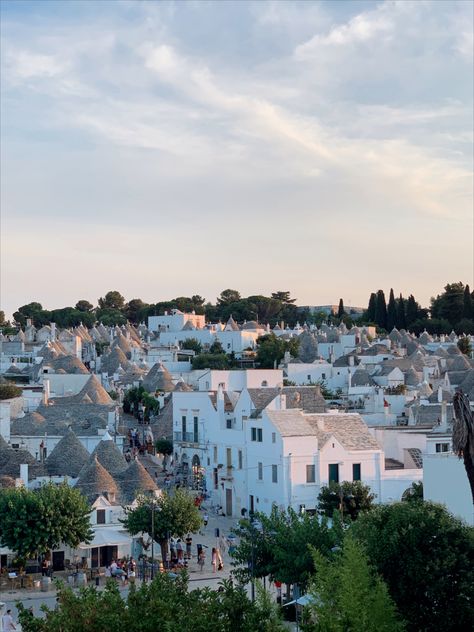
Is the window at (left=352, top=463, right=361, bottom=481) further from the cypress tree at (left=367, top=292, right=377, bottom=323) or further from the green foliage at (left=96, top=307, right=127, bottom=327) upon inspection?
the green foliage at (left=96, top=307, right=127, bottom=327)

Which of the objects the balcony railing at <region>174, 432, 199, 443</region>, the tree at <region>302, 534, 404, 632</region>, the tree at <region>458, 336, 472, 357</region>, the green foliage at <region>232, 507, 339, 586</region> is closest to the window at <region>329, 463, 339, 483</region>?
the balcony railing at <region>174, 432, 199, 443</region>

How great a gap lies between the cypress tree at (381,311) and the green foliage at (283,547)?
11039 centimetres

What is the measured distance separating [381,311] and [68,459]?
99852 millimetres

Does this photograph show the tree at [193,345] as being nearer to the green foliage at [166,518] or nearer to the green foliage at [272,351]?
the green foliage at [272,351]

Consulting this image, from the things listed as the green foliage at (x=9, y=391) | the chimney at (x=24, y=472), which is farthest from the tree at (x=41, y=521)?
the green foliage at (x=9, y=391)

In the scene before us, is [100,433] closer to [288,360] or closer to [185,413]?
[185,413]

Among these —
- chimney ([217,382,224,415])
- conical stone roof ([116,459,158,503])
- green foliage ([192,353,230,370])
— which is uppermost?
green foliage ([192,353,230,370])

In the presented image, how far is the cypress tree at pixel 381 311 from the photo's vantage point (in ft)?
468

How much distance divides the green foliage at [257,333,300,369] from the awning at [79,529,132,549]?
191 ft

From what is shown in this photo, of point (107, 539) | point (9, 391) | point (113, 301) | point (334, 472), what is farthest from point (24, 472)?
point (113, 301)

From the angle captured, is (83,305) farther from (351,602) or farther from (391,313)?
(351,602)

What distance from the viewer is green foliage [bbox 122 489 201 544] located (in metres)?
38.6

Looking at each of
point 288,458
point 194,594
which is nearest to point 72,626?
point 194,594

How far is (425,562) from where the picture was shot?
2484 cm
